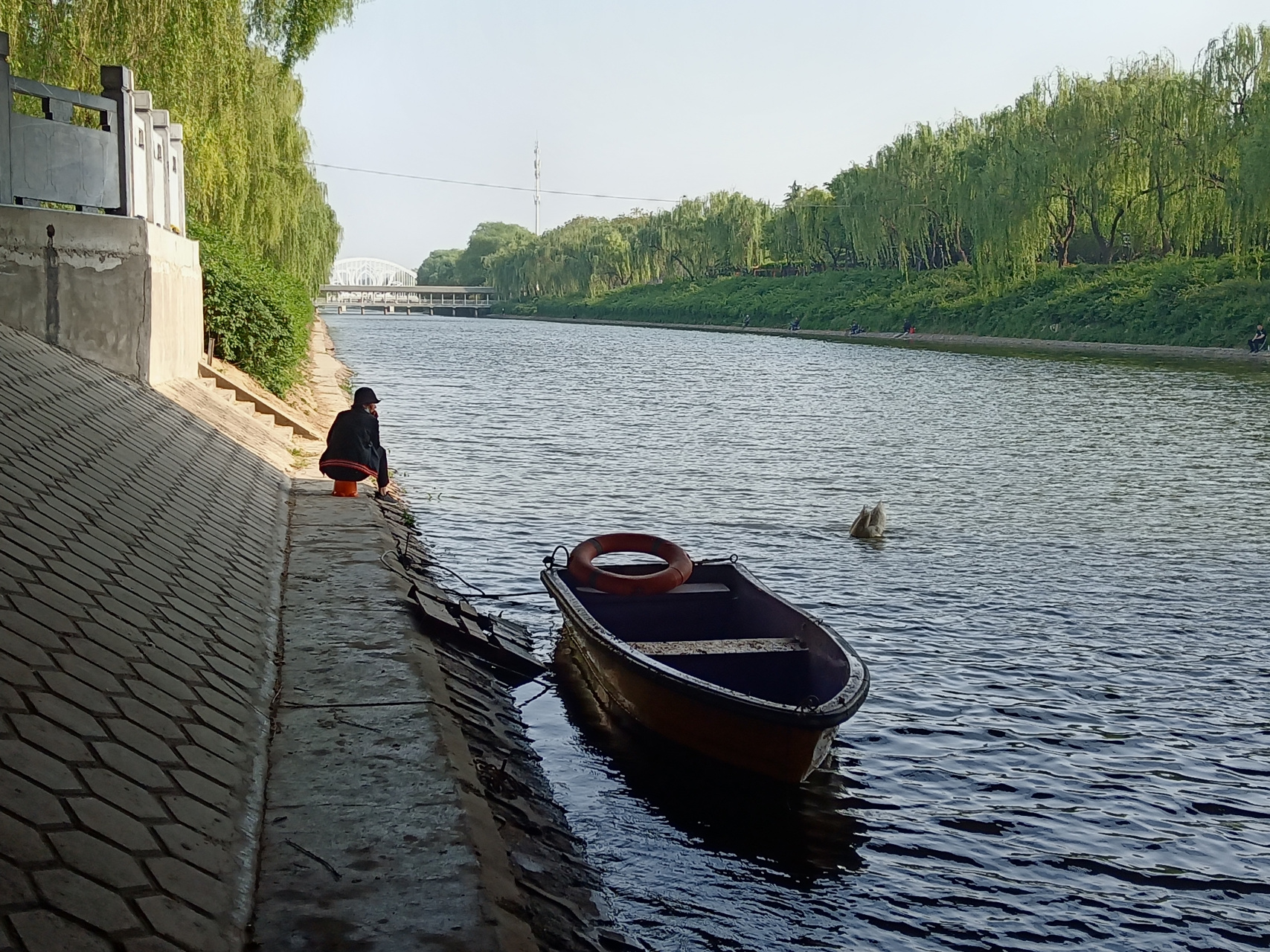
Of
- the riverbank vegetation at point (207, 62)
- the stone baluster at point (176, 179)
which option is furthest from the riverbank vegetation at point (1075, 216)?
the stone baluster at point (176, 179)

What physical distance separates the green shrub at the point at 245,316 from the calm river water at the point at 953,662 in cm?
253

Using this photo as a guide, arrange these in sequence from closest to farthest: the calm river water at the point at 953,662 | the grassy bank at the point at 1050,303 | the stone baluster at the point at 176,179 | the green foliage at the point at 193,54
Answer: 1. the calm river water at the point at 953,662
2. the green foliage at the point at 193,54
3. the stone baluster at the point at 176,179
4. the grassy bank at the point at 1050,303

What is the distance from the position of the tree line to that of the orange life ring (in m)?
40.2

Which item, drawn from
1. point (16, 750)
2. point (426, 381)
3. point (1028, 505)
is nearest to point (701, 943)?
point (16, 750)

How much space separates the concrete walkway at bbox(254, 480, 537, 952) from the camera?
4.29 meters

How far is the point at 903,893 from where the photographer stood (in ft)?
21.4

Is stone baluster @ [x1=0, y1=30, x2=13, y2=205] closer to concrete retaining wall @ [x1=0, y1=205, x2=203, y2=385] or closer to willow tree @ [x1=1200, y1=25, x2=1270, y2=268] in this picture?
concrete retaining wall @ [x1=0, y1=205, x2=203, y2=385]

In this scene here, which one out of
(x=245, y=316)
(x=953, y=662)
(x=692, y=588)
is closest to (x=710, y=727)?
(x=692, y=588)

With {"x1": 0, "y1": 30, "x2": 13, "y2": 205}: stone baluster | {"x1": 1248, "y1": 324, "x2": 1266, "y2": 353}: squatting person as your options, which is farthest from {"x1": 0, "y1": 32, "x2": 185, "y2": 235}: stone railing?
{"x1": 1248, "y1": 324, "x2": 1266, "y2": 353}: squatting person

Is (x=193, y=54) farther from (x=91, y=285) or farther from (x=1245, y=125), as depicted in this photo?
(x=1245, y=125)

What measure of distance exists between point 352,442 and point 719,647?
18.5ft

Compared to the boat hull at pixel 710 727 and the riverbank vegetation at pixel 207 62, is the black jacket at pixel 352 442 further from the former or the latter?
the riverbank vegetation at pixel 207 62

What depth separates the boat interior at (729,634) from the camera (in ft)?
27.7

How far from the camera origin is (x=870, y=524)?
14.7m
